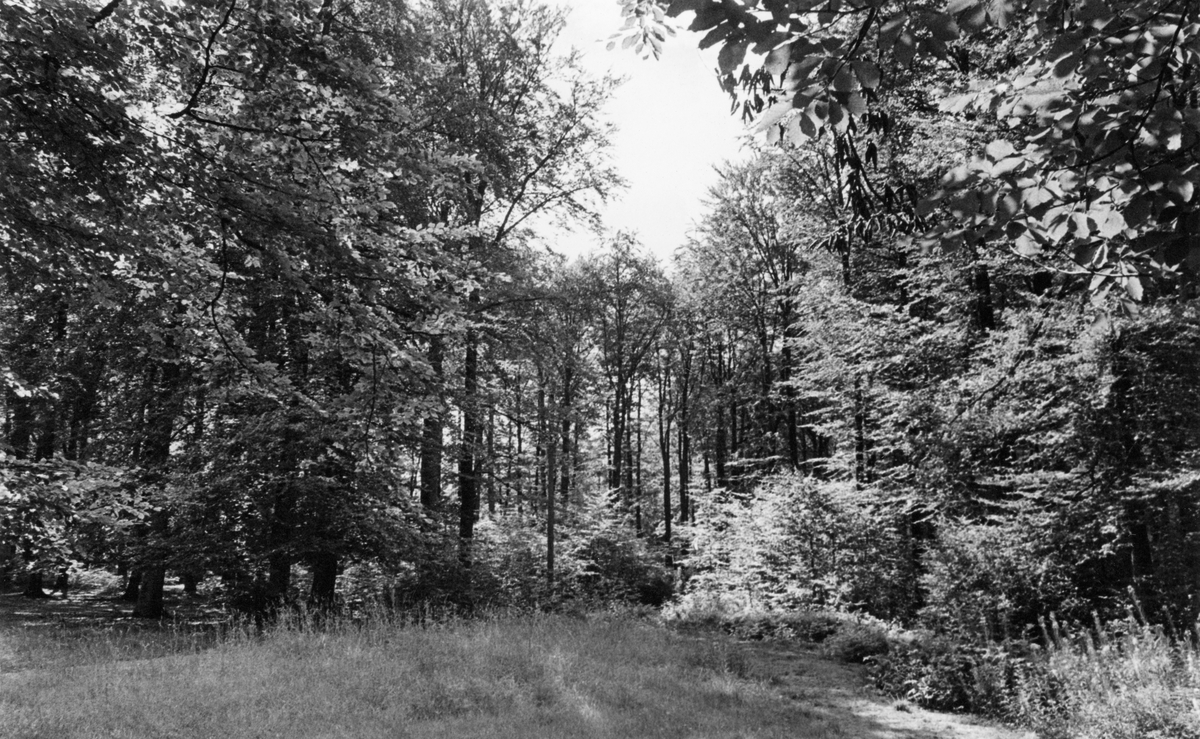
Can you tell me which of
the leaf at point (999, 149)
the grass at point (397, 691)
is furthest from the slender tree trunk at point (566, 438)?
the leaf at point (999, 149)

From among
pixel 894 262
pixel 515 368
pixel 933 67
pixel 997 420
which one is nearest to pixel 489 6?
pixel 515 368

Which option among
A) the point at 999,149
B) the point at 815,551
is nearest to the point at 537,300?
the point at 815,551

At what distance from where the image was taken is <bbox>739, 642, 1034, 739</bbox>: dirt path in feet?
21.8

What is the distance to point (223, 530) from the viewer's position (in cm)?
1084

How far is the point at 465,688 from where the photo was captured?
6.89 meters

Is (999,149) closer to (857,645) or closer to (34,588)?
(857,645)

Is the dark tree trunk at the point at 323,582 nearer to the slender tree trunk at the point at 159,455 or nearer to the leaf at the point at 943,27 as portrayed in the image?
the slender tree trunk at the point at 159,455

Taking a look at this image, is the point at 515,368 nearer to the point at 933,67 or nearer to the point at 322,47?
the point at 933,67

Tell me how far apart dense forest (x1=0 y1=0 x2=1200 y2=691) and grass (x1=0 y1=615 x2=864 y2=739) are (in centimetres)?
174

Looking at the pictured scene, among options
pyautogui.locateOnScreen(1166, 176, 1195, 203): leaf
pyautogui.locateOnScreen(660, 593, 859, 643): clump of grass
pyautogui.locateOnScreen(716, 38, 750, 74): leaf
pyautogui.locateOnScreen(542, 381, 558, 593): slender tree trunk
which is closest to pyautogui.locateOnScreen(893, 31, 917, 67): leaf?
pyautogui.locateOnScreen(716, 38, 750, 74): leaf

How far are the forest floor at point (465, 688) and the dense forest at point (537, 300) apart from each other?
165cm

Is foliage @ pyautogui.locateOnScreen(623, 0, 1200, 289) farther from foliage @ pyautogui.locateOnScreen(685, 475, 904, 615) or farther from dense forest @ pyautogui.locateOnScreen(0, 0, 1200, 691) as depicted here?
foliage @ pyautogui.locateOnScreen(685, 475, 904, 615)

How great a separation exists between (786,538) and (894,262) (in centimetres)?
722

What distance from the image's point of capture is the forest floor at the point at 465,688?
5762 mm
